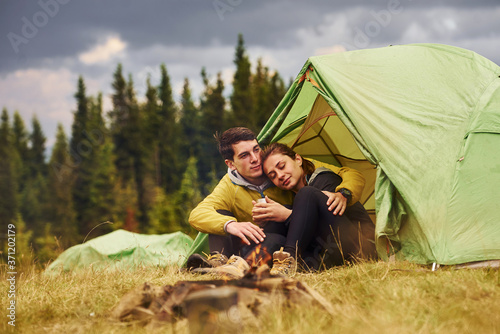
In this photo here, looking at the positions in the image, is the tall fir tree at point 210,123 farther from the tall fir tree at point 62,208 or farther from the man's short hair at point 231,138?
the man's short hair at point 231,138

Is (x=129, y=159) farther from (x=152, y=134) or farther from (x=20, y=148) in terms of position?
(x=20, y=148)

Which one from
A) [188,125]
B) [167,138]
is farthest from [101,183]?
[188,125]

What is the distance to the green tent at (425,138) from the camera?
3.77 metres

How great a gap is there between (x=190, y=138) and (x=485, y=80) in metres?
50.1

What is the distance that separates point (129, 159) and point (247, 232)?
44.4 m

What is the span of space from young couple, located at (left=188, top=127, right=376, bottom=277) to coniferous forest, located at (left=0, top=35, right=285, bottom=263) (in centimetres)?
3039

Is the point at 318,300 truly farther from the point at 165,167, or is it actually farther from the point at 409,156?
the point at 165,167

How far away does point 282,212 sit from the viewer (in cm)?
423

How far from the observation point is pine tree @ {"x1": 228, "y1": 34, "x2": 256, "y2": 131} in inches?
1759

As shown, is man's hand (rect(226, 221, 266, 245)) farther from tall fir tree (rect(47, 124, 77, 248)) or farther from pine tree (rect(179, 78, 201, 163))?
pine tree (rect(179, 78, 201, 163))

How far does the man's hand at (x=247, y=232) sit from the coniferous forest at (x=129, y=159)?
101 ft

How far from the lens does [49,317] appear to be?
2.98m

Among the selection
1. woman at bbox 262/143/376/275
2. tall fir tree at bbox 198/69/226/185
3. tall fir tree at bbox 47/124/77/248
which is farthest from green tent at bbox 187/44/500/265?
tall fir tree at bbox 198/69/226/185

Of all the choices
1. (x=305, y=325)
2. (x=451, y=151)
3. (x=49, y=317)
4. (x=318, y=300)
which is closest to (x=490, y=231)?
(x=451, y=151)
